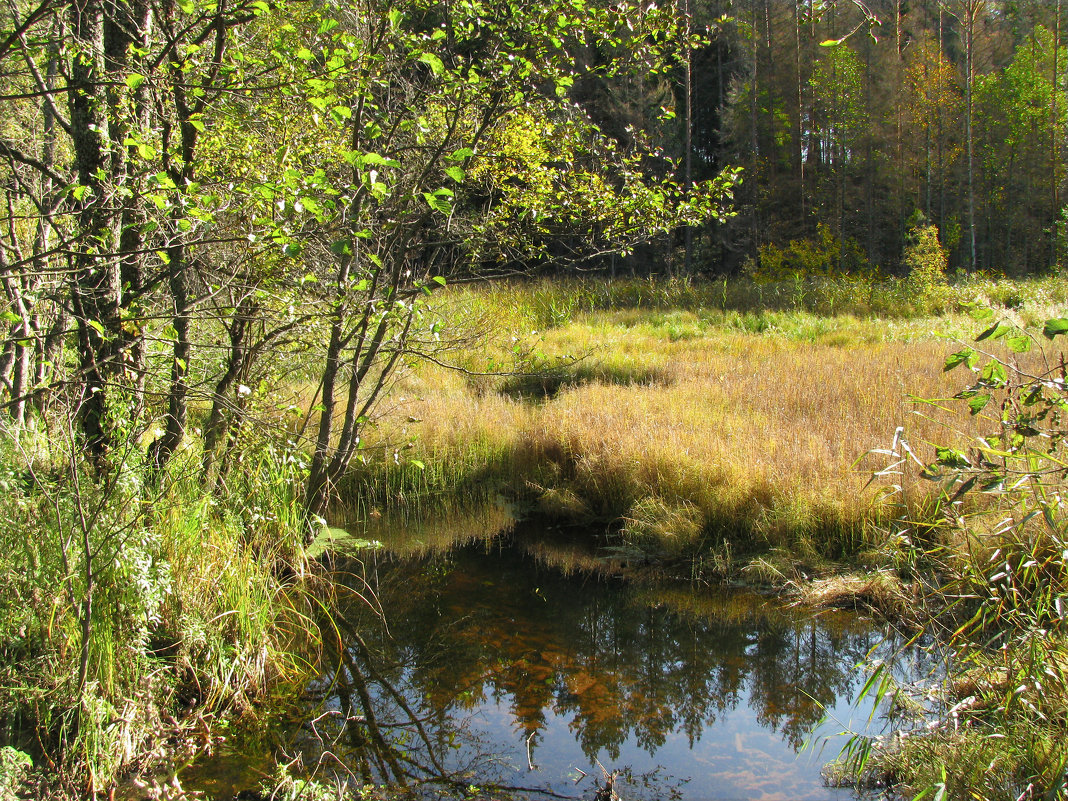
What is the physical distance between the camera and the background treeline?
108ft

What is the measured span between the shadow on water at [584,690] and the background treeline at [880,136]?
28.7 metres

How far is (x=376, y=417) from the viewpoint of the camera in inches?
273

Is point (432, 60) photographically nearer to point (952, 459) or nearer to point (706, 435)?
point (952, 459)

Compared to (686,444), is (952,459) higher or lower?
higher

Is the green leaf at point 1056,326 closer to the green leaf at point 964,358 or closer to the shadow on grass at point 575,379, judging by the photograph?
the green leaf at point 964,358

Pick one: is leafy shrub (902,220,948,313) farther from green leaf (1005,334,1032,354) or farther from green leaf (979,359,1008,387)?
green leaf (1005,334,1032,354)

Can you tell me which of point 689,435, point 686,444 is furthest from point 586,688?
point 689,435

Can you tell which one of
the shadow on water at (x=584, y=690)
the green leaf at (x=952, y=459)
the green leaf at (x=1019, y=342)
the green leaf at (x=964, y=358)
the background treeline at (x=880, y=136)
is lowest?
the shadow on water at (x=584, y=690)

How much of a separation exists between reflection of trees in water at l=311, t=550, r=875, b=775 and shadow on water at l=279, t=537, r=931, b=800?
0.04 ft

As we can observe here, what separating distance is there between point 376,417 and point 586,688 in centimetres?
334

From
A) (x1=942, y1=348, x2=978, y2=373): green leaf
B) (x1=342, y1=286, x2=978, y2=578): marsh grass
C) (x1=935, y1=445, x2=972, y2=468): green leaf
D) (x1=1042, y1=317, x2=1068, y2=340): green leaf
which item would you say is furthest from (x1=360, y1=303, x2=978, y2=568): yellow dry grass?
(x1=1042, y1=317, x2=1068, y2=340): green leaf

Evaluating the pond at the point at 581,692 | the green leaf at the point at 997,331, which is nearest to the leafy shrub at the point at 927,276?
the pond at the point at 581,692

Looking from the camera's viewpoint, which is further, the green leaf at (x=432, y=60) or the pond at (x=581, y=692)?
the pond at (x=581, y=692)

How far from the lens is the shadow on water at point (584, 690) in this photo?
396cm
